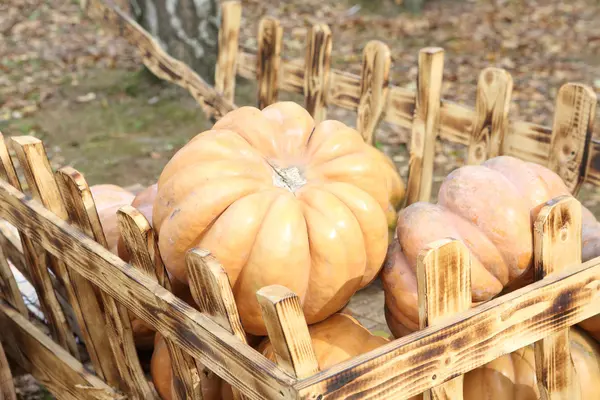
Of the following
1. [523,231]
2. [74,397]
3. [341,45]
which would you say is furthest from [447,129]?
[341,45]

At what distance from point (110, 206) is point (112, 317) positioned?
55 cm

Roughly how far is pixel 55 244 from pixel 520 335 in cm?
129

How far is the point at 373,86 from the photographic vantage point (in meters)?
3.29

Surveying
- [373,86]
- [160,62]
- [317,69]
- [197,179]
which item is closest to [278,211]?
[197,179]

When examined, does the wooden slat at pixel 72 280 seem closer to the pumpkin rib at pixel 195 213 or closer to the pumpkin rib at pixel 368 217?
the pumpkin rib at pixel 195 213

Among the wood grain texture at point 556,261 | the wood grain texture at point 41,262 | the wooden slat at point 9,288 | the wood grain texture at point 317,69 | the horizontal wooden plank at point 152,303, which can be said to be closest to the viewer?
the horizontal wooden plank at point 152,303

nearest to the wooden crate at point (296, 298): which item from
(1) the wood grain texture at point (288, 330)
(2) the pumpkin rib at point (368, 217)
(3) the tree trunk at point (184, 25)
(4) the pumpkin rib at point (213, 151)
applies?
(1) the wood grain texture at point (288, 330)

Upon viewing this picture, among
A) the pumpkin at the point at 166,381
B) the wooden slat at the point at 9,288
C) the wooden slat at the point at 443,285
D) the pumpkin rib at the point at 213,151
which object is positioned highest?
the pumpkin rib at the point at 213,151

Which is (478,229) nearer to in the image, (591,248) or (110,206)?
(591,248)

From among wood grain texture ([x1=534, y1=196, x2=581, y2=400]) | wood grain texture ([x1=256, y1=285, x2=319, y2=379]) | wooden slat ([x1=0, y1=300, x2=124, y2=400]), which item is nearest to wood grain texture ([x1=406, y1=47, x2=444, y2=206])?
wood grain texture ([x1=534, y1=196, x2=581, y2=400])

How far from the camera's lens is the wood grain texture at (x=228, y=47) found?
383 cm

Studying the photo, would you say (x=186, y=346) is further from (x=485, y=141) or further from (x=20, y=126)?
(x=20, y=126)

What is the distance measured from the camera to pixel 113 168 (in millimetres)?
6078

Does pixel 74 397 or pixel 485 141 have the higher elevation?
pixel 485 141
